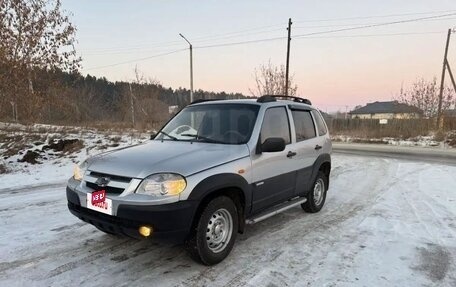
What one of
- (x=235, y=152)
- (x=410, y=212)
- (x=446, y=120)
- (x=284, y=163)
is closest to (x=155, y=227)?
(x=235, y=152)

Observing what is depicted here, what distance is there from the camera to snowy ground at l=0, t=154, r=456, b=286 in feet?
13.1

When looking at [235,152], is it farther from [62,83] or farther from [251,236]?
[62,83]

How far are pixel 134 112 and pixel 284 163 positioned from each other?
36.5 metres

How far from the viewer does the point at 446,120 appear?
32500 mm

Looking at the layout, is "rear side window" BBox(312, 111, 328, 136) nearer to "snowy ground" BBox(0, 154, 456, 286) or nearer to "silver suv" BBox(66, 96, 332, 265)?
"silver suv" BBox(66, 96, 332, 265)

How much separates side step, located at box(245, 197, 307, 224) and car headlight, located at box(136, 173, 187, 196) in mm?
1276

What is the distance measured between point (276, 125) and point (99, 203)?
261 centimetres

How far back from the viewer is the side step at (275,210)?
4.91 metres

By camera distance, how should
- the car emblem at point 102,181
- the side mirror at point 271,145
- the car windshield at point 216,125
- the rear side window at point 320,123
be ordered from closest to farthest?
the car emblem at point 102,181
the side mirror at point 271,145
the car windshield at point 216,125
the rear side window at point 320,123

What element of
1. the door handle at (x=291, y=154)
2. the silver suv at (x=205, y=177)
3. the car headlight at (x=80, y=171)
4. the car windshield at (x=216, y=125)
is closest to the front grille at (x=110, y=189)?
the silver suv at (x=205, y=177)

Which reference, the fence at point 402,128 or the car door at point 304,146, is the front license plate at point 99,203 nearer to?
the car door at point 304,146

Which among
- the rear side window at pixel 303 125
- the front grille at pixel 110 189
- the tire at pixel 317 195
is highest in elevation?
the rear side window at pixel 303 125

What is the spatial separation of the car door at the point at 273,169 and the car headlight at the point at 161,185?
Answer: 3.96ft

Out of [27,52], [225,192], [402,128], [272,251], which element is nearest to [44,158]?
[27,52]
